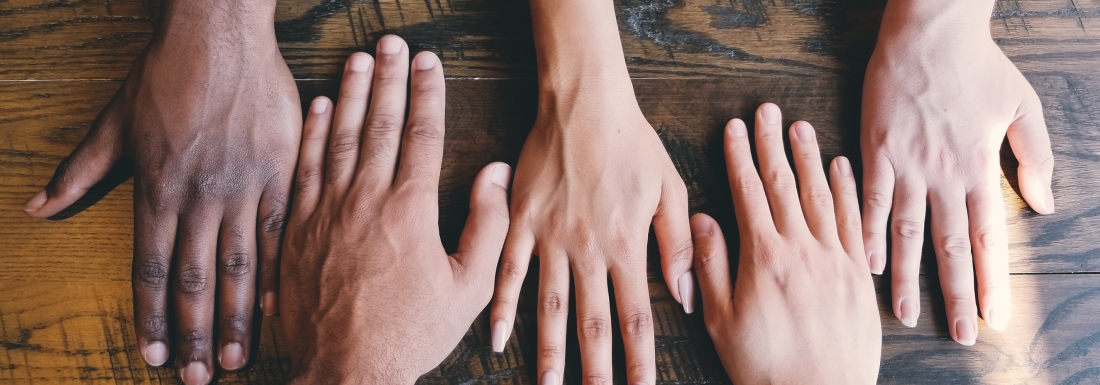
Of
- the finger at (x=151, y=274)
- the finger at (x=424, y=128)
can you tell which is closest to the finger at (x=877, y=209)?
the finger at (x=424, y=128)

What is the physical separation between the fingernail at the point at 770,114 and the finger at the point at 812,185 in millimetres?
29

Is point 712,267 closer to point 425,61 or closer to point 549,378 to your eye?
point 549,378

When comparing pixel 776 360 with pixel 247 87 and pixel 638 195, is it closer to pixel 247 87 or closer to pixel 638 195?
pixel 638 195

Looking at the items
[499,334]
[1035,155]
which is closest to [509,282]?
[499,334]

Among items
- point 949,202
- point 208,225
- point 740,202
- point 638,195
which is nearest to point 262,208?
point 208,225

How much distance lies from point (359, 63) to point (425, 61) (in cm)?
10

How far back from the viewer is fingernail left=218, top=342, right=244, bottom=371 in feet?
2.68

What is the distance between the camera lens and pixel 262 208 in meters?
0.85

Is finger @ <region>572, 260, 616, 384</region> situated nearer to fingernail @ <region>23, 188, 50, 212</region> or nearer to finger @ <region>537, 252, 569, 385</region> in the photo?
finger @ <region>537, 252, 569, 385</region>

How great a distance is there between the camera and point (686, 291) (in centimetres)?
87

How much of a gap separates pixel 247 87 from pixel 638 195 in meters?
0.56

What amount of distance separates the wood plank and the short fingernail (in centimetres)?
5

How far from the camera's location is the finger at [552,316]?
0.83 metres

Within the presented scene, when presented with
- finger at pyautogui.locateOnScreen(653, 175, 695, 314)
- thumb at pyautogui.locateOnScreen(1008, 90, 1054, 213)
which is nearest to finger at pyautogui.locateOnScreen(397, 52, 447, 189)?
finger at pyautogui.locateOnScreen(653, 175, 695, 314)
